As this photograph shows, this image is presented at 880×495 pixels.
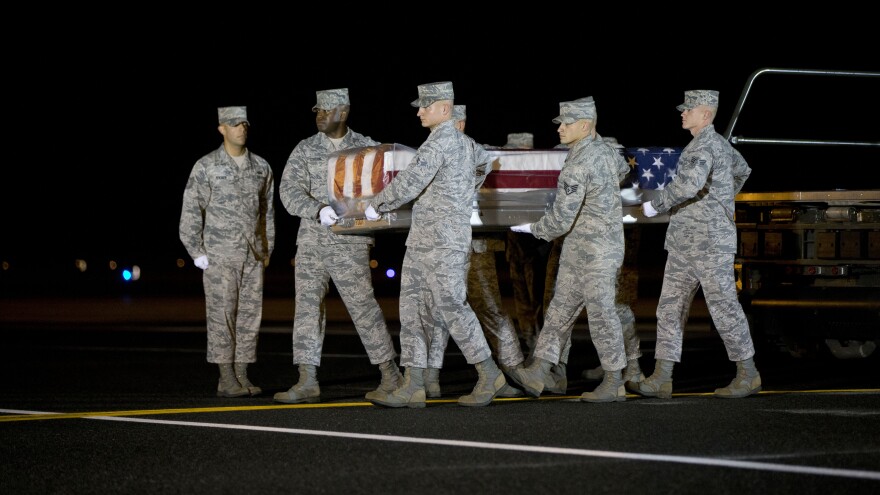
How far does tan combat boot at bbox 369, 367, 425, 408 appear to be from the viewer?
889cm

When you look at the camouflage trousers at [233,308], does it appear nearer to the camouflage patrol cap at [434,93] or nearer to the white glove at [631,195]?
the camouflage patrol cap at [434,93]

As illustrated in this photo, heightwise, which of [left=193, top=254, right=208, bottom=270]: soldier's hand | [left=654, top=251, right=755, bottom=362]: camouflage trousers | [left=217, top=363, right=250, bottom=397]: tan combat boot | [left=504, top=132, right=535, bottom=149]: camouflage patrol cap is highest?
[left=504, top=132, right=535, bottom=149]: camouflage patrol cap

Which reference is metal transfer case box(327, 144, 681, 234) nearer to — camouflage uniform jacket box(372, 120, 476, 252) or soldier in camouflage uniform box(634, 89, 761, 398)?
camouflage uniform jacket box(372, 120, 476, 252)

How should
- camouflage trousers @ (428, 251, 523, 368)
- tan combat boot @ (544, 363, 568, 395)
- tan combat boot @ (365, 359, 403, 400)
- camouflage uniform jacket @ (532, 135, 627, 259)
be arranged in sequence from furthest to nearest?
camouflage trousers @ (428, 251, 523, 368) → tan combat boot @ (365, 359, 403, 400) → tan combat boot @ (544, 363, 568, 395) → camouflage uniform jacket @ (532, 135, 627, 259)

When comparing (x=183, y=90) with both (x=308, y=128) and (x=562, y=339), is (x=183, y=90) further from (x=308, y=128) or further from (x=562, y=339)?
(x=562, y=339)

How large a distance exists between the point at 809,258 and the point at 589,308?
3091mm

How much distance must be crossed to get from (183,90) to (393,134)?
686cm

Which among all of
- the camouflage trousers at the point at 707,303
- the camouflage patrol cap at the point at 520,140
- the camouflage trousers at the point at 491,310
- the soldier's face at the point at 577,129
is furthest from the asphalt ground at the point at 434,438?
the camouflage patrol cap at the point at 520,140

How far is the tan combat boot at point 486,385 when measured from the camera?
8953 mm

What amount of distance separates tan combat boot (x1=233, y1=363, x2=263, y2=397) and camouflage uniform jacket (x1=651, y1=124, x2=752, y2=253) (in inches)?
116

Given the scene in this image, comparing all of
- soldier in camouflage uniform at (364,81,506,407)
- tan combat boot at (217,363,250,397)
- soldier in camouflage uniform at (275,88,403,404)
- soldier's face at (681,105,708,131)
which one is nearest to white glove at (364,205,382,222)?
soldier in camouflage uniform at (364,81,506,407)

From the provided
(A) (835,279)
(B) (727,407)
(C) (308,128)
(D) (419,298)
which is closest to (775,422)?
(B) (727,407)

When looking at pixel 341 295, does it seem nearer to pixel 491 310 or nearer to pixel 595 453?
pixel 491 310

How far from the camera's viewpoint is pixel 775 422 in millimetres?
7957
